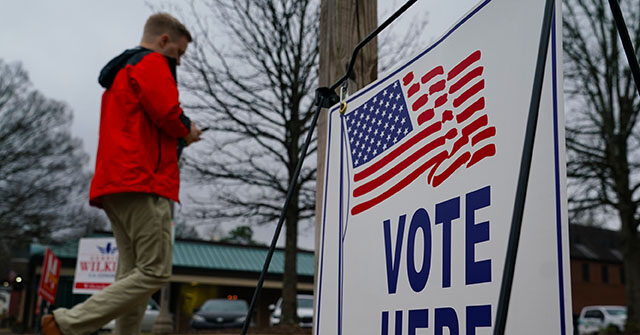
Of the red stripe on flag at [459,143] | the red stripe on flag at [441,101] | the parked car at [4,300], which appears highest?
the red stripe on flag at [441,101]

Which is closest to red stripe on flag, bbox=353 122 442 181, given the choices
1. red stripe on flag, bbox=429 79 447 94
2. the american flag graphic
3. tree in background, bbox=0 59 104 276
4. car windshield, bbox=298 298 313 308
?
the american flag graphic

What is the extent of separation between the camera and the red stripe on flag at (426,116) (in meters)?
1.57

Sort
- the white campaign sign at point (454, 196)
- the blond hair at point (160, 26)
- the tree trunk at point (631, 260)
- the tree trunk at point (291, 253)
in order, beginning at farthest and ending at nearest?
1. the tree trunk at point (631, 260)
2. the tree trunk at point (291, 253)
3. the blond hair at point (160, 26)
4. the white campaign sign at point (454, 196)

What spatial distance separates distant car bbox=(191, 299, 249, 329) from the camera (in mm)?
19328

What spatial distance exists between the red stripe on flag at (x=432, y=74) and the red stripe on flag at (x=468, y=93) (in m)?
0.13

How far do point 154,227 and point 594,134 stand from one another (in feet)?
45.8

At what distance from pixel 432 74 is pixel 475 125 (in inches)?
10.8

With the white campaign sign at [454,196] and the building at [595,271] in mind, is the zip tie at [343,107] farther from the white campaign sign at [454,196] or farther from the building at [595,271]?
the building at [595,271]

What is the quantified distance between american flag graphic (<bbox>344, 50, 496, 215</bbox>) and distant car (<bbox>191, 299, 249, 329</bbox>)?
18.1 m

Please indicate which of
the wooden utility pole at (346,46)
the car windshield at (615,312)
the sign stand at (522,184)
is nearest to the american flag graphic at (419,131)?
the sign stand at (522,184)

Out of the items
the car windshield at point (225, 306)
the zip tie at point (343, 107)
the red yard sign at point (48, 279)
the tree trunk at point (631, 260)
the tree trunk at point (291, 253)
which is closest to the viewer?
the zip tie at point (343, 107)

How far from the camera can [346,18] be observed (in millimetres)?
2598

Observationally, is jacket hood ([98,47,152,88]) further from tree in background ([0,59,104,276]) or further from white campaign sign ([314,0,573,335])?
tree in background ([0,59,104,276])

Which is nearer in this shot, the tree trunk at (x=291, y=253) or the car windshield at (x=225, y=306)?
the tree trunk at (x=291, y=253)
